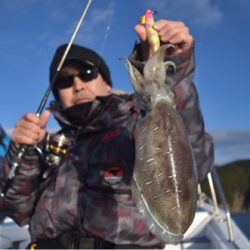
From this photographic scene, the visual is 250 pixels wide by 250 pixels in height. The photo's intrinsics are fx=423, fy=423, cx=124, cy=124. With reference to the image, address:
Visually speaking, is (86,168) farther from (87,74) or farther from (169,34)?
(169,34)

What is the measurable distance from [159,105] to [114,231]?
139 centimetres

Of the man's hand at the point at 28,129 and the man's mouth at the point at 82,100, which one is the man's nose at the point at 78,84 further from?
the man's hand at the point at 28,129

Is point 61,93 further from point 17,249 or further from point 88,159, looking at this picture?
point 17,249

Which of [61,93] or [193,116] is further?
[61,93]

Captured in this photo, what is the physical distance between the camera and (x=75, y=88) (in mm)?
3744

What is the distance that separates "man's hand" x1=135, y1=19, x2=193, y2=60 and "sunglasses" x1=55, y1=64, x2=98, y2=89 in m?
1.50

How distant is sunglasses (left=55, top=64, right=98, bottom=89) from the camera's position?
148 inches

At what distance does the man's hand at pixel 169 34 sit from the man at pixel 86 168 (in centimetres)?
13

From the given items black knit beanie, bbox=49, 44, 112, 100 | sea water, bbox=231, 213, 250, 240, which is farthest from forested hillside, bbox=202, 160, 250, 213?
black knit beanie, bbox=49, 44, 112, 100

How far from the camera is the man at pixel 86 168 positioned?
2916 mm

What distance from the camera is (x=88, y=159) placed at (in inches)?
130

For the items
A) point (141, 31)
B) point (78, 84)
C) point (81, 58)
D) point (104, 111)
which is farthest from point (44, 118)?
point (141, 31)

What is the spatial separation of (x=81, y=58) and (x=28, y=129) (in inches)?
46.6

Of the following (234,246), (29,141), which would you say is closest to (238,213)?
(234,246)
